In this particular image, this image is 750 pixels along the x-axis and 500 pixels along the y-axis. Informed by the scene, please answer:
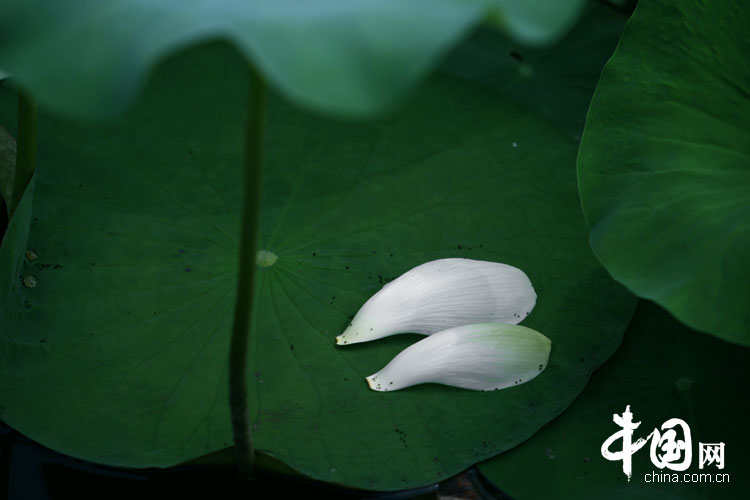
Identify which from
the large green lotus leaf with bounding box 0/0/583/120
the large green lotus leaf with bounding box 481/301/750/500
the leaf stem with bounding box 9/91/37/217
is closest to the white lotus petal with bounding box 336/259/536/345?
the large green lotus leaf with bounding box 481/301/750/500

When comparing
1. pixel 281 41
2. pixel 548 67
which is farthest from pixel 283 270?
pixel 548 67

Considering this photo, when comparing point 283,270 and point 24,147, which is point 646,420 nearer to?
point 283,270

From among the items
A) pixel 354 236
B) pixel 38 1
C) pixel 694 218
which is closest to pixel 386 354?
pixel 354 236

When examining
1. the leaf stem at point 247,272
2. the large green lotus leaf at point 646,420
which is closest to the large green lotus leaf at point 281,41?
the leaf stem at point 247,272

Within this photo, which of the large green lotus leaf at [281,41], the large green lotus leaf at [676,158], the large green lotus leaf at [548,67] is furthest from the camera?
the large green lotus leaf at [548,67]

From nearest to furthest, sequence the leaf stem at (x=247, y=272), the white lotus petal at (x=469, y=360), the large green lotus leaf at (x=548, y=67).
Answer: the leaf stem at (x=247, y=272) < the white lotus petal at (x=469, y=360) < the large green lotus leaf at (x=548, y=67)

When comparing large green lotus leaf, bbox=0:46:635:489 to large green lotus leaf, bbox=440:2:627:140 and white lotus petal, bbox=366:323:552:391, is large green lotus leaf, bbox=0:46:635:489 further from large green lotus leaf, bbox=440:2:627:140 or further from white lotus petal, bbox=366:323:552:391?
large green lotus leaf, bbox=440:2:627:140

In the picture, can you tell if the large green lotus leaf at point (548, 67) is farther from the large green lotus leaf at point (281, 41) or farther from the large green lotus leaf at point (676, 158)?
the large green lotus leaf at point (281, 41)
